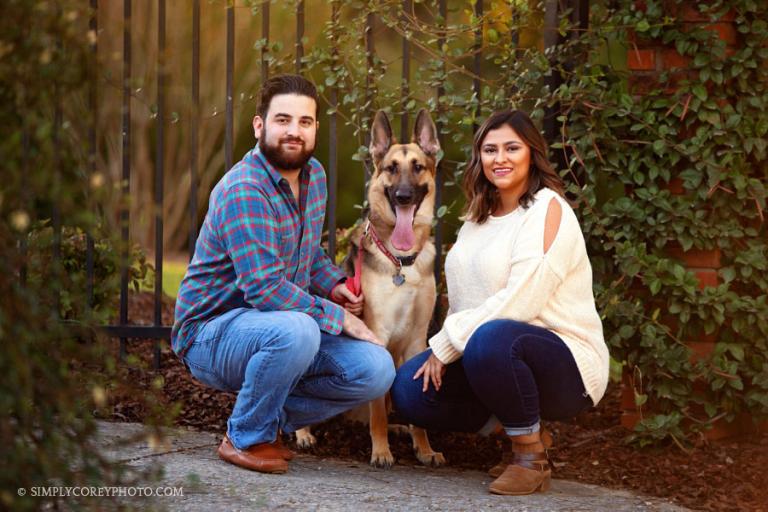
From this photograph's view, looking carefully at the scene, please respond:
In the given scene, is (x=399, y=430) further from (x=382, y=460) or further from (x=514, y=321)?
(x=514, y=321)

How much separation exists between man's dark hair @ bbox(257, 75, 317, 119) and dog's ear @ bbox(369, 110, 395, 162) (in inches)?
22.8

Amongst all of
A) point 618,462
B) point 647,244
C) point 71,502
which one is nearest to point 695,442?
point 618,462

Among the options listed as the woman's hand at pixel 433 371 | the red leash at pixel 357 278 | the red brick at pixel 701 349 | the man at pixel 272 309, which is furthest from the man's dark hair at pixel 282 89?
the red brick at pixel 701 349

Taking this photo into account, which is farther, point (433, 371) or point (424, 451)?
point (424, 451)

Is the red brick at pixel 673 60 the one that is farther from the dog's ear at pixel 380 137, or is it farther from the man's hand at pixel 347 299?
the man's hand at pixel 347 299

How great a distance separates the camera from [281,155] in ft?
11.9

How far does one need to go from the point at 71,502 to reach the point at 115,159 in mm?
5997

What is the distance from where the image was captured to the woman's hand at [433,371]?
3.56 m

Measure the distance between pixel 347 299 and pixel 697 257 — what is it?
5.02ft

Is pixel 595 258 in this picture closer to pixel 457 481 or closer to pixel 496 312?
pixel 496 312

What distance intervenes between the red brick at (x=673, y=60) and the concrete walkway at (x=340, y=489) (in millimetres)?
1815

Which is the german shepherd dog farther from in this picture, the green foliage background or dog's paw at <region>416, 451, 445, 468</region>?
the green foliage background

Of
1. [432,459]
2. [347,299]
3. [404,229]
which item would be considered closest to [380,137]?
[404,229]

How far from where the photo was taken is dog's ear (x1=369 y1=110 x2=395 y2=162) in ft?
13.9
